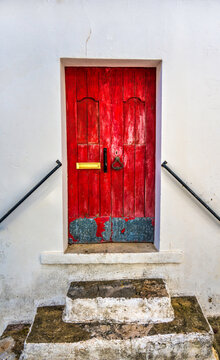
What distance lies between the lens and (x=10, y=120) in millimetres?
2559

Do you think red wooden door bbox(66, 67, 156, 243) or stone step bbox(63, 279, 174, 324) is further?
red wooden door bbox(66, 67, 156, 243)

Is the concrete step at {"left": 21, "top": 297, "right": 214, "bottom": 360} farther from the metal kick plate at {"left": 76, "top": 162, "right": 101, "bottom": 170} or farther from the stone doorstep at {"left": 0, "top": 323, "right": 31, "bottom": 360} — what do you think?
the metal kick plate at {"left": 76, "top": 162, "right": 101, "bottom": 170}

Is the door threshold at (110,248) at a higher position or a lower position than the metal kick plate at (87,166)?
lower

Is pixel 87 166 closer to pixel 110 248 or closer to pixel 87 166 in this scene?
pixel 87 166

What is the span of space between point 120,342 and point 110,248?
945 millimetres

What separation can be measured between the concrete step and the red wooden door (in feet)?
3.15

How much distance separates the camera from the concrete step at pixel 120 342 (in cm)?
202

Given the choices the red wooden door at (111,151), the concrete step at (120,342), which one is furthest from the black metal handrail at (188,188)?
the concrete step at (120,342)

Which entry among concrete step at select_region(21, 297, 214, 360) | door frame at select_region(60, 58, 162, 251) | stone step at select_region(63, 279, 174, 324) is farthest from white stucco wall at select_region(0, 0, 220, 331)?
concrete step at select_region(21, 297, 214, 360)

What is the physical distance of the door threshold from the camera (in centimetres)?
272

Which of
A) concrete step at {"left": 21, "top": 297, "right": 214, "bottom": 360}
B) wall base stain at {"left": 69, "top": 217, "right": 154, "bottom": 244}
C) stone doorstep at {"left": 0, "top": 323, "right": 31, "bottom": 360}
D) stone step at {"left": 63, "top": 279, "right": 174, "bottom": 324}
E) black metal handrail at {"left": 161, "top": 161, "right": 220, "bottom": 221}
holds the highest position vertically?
black metal handrail at {"left": 161, "top": 161, "right": 220, "bottom": 221}

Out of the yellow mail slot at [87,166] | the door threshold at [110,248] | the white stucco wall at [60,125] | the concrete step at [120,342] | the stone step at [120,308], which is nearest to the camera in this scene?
the concrete step at [120,342]

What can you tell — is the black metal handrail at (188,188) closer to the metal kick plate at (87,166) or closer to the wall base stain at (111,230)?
the wall base stain at (111,230)

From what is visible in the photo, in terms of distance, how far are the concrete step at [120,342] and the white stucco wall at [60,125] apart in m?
0.58
